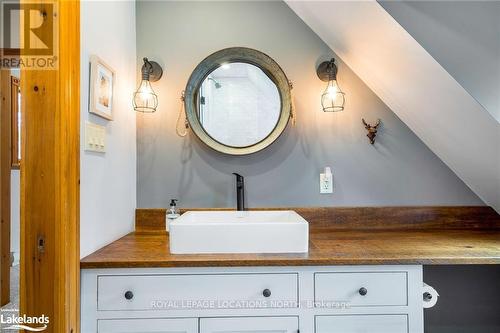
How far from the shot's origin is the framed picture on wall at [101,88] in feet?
3.75

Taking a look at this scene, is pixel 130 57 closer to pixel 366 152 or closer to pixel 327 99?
pixel 327 99

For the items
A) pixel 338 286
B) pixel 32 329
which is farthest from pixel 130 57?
pixel 338 286

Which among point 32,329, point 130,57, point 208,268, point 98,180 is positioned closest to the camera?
point 32,329

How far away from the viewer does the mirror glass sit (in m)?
1.62

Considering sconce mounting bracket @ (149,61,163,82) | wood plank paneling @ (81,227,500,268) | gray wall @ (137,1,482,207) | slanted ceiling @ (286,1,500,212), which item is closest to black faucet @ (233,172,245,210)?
gray wall @ (137,1,482,207)

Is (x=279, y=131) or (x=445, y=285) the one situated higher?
(x=279, y=131)

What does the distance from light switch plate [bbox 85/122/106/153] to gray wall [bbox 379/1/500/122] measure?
1281mm

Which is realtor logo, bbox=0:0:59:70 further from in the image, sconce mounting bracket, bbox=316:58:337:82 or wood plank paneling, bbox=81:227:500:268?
sconce mounting bracket, bbox=316:58:337:82

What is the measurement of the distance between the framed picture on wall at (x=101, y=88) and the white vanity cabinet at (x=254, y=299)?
0.66 metres

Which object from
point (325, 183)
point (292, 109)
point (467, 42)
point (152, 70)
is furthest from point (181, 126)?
point (467, 42)

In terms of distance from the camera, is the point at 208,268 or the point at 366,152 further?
the point at 366,152

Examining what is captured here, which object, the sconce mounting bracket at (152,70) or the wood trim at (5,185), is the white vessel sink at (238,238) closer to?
the sconce mounting bracket at (152,70)

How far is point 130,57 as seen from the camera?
1.58m

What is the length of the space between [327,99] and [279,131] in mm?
334
